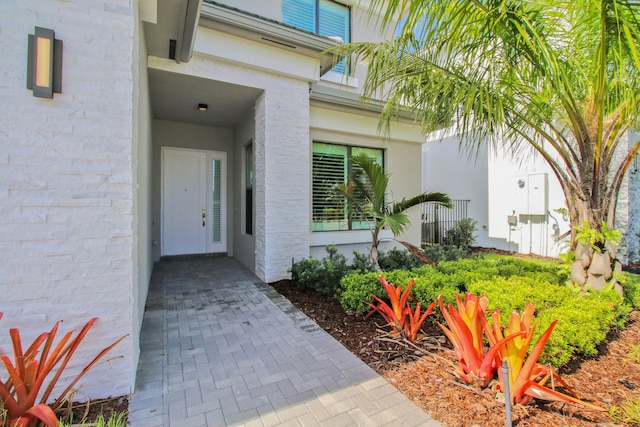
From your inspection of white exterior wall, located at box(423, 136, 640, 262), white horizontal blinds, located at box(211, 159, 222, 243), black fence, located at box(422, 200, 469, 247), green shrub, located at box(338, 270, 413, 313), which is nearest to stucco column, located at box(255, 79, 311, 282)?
green shrub, located at box(338, 270, 413, 313)

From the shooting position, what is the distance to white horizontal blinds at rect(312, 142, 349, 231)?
7.35 meters

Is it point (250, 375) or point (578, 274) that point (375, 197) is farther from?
point (250, 375)

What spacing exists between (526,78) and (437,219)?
8738 mm

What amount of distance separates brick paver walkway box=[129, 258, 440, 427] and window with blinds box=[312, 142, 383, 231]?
123 inches

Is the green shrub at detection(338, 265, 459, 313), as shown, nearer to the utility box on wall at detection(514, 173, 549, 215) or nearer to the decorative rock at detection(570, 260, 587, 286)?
the decorative rock at detection(570, 260, 587, 286)

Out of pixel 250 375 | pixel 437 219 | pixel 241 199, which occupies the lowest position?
pixel 250 375

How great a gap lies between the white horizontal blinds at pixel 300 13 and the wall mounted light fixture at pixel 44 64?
22.2 ft

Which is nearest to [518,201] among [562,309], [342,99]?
[342,99]

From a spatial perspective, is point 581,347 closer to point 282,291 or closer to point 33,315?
point 282,291

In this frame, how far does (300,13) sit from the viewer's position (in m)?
8.12

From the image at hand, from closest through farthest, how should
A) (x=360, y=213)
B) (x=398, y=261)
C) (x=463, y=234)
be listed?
(x=398, y=261) < (x=360, y=213) < (x=463, y=234)

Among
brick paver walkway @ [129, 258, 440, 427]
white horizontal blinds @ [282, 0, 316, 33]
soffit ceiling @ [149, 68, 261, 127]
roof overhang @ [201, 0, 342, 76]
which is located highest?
white horizontal blinds @ [282, 0, 316, 33]

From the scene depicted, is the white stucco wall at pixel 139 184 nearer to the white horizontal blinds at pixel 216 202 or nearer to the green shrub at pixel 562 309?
the green shrub at pixel 562 309

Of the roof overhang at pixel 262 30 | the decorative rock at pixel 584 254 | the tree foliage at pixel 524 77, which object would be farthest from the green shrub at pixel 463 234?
the roof overhang at pixel 262 30
